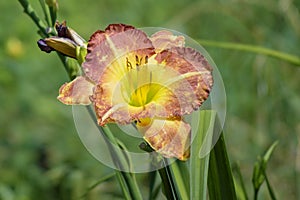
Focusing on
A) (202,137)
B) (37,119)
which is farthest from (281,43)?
(202,137)

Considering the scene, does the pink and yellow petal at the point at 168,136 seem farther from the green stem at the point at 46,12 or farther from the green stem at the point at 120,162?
the green stem at the point at 46,12

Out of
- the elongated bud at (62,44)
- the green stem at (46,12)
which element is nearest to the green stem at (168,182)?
the elongated bud at (62,44)

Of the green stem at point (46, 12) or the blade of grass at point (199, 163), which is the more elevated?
the green stem at point (46, 12)

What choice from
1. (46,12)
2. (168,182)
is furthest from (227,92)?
(168,182)

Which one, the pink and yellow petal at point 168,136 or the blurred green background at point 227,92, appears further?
the blurred green background at point 227,92

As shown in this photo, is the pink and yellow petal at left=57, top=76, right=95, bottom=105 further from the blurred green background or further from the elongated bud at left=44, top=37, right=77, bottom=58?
the blurred green background

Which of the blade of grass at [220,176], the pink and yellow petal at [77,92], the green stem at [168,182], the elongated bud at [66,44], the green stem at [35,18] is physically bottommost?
the blade of grass at [220,176]

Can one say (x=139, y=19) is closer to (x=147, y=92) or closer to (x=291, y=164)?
(x=291, y=164)

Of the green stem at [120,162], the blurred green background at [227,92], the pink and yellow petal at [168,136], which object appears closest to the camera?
the pink and yellow petal at [168,136]
